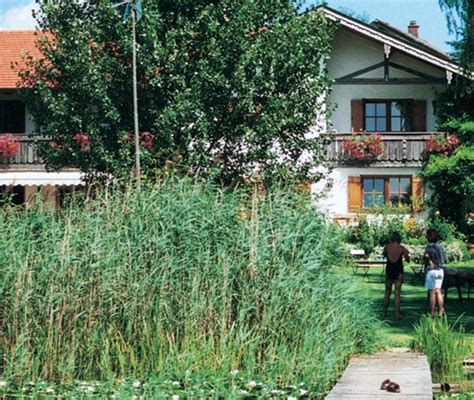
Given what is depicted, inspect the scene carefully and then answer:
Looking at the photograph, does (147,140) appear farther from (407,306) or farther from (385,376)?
(385,376)

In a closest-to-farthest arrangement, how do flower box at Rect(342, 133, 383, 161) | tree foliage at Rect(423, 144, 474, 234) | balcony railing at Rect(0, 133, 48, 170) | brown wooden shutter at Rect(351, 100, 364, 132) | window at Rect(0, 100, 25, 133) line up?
tree foliage at Rect(423, 144, 474, 234), flower box at Rect(342, 133, 383, 161), balcony railing at Rect(0, 133, 48, 170), brown wooden shutter at Rect(351, 100, 364, 132), window at Rect(0, 100, 25, 133)

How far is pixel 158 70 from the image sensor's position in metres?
26.6

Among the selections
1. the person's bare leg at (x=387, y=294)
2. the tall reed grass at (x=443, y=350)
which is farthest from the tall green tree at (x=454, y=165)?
the tall reed grass at (x=443, y=350)

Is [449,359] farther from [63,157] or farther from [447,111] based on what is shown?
[447,111]

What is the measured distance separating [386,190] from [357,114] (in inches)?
103

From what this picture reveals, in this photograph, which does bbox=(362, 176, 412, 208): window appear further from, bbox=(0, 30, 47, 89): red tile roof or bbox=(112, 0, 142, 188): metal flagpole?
bbox=(112, 0, 142, 188): metal flagpole

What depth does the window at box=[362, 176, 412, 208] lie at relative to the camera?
38500mm

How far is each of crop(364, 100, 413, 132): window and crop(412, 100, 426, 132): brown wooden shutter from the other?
280mm

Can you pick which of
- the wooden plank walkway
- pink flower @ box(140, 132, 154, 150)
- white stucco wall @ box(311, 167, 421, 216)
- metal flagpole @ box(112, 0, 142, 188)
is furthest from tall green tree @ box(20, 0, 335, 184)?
the wooden plank walkway

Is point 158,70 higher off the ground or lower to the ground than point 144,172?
higher

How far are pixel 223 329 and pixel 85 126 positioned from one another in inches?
554

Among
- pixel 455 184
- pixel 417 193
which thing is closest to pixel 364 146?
pixel 417 193

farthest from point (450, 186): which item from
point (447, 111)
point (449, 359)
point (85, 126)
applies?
point (449, 359)

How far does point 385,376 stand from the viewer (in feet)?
43.0
